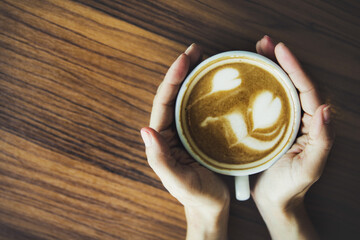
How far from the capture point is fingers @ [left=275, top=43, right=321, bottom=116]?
66 centimetres

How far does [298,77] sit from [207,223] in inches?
17.3

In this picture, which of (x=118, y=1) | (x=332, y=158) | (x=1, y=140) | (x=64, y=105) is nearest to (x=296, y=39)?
(x=332, y=158)

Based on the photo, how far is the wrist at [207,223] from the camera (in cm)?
74

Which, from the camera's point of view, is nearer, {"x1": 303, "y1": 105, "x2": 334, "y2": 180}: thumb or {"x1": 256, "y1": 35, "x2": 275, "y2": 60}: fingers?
{"x1": 303, "y1": 105, "x2": 334, "y2": 180}: thumb

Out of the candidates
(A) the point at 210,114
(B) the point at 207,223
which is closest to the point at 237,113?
(A) the point at 210,114

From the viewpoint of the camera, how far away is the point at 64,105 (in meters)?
0.78

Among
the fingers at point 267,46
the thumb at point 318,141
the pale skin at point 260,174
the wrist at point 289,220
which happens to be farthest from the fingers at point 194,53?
the wrist at point 289,220

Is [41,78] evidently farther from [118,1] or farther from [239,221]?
[239,221]

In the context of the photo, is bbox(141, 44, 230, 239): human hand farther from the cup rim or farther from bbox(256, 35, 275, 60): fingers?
bbox(256, 35, 275, 60): fingers

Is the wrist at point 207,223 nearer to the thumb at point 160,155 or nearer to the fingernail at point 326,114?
the thumb at point 160,155

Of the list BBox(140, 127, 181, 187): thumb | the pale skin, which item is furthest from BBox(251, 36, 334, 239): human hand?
BBox(140, 127, 181, 187): thumb

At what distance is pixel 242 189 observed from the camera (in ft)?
2.19

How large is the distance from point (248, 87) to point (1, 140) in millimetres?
686

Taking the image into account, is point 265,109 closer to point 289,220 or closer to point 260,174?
point 260,174
